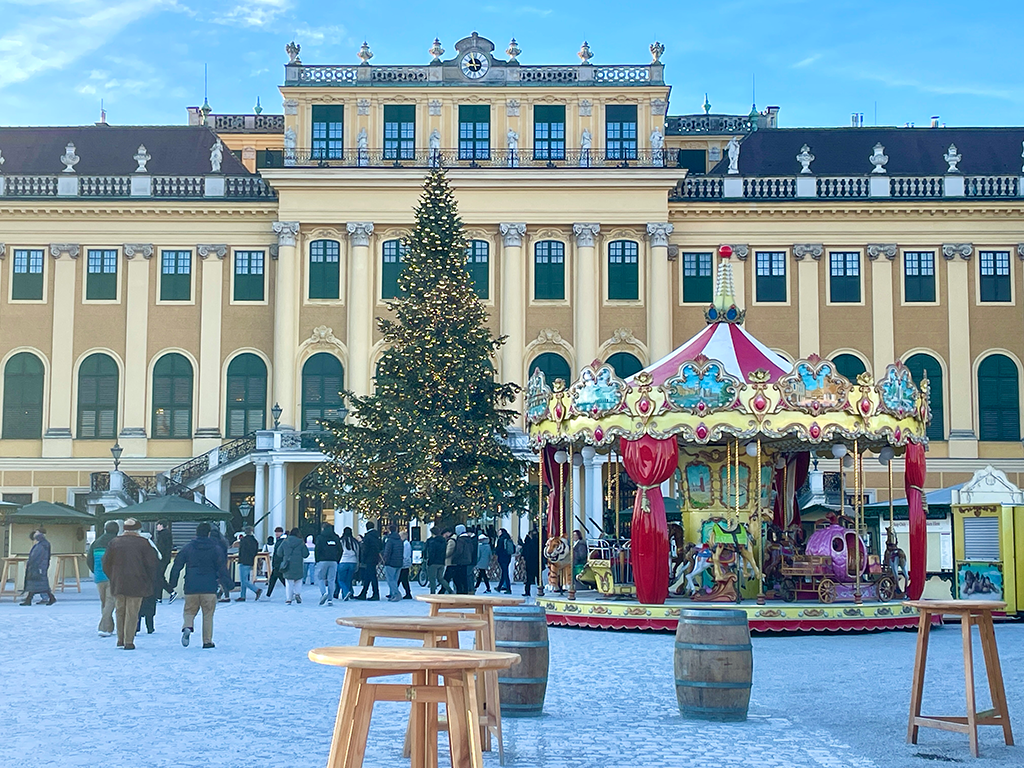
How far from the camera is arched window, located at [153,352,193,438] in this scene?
45.5 metres

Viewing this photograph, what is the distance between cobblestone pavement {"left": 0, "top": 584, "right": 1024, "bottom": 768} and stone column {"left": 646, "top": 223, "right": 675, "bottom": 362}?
26161 mm

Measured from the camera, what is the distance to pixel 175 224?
4606 cm

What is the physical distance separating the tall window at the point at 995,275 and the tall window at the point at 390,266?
18.2 metres

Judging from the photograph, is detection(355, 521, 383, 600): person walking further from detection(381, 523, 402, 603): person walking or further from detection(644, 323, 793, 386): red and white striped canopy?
detection(644, 323, 793, 386): red and white striped canopy

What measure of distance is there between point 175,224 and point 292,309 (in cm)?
A: 476

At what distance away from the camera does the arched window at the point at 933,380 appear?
45281mm

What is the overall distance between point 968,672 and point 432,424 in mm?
25265

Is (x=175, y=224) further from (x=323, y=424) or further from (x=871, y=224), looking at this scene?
(x=871, y=224)

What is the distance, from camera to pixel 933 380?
45.4 meters

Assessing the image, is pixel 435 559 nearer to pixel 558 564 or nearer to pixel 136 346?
pixel 558 564

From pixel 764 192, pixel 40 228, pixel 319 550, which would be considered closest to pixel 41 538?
pixel 319 550

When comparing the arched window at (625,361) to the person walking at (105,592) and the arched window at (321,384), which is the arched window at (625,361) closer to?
the arched window at (321,384)

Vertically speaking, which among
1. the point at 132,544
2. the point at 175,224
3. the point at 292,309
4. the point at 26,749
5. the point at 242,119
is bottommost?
the point at 26,749

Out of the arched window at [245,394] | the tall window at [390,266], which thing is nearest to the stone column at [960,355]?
the tall window at [390,266]
